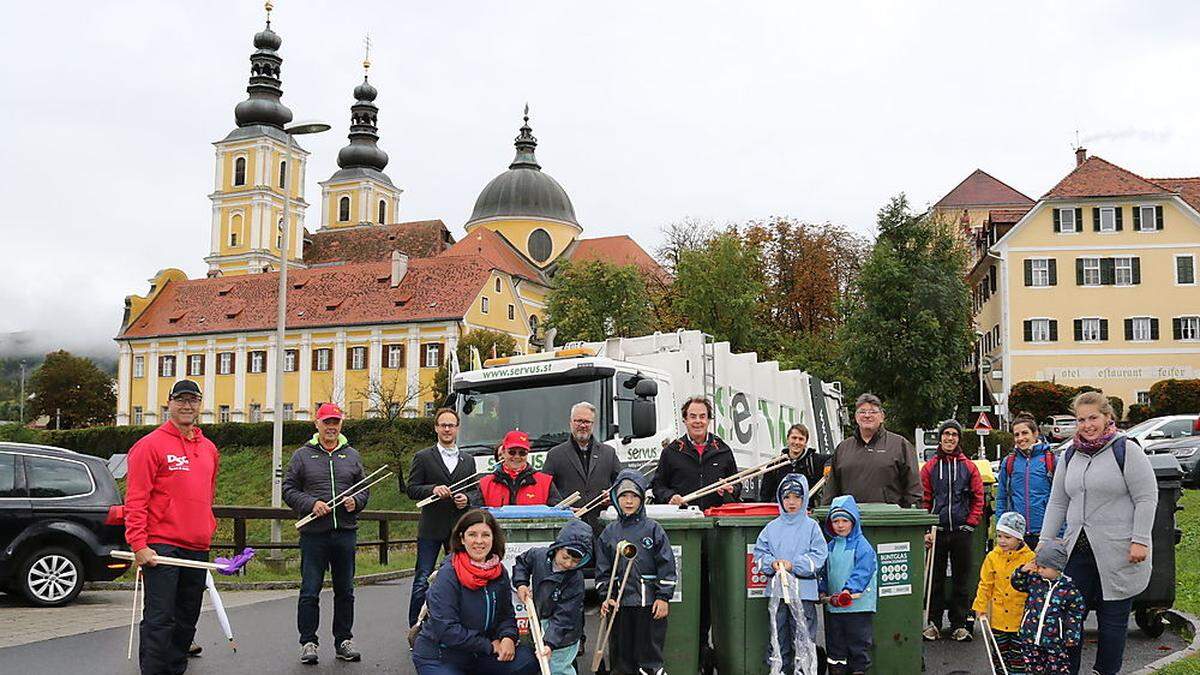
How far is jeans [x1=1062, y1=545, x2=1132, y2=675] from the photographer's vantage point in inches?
288

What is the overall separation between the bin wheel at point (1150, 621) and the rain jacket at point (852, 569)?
3451 mm

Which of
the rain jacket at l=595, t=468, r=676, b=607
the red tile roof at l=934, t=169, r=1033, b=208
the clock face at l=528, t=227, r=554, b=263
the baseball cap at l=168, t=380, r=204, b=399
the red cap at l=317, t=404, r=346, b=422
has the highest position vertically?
the red tile roof at l=934, t=169, r=1033, b=208

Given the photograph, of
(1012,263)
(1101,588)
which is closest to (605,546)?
(1101,588)

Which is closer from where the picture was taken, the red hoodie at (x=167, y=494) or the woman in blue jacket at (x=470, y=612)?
the woman in blue jacket at (x=470, y=612)

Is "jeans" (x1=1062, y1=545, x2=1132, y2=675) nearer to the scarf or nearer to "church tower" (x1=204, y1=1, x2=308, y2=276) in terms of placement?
the scarf

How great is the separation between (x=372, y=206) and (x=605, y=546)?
341ft

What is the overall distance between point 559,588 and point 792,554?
1.59m

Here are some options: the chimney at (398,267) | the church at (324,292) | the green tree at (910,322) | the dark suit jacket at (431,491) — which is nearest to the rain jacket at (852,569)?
the dark suit jacket at (431,491)

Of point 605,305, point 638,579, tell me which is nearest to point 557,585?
point 638,579

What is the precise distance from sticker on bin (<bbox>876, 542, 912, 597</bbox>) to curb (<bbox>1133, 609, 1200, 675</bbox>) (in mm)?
1617

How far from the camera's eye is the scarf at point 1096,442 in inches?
288

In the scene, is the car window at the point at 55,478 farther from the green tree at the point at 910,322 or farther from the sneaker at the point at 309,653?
the green tree at the point at 910,322

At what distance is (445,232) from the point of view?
326 ft

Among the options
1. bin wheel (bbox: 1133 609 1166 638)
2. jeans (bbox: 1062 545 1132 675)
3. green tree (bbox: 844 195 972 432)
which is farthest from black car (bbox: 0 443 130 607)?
green tree (bbox: 844 195 972 432)
